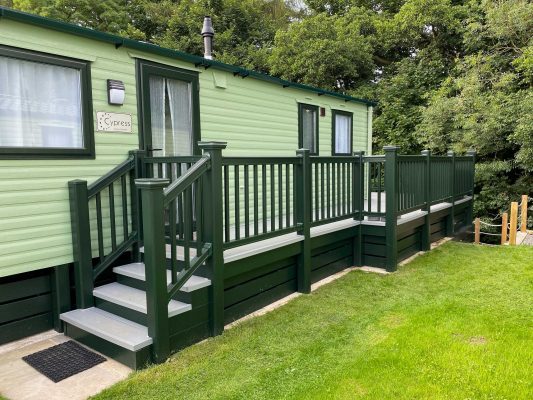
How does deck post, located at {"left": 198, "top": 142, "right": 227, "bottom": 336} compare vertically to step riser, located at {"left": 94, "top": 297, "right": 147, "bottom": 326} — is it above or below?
above

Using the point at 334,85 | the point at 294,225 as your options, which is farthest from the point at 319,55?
the point at 294,225

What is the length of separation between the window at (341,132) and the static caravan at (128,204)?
2.66 metres

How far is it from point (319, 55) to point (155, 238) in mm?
12084

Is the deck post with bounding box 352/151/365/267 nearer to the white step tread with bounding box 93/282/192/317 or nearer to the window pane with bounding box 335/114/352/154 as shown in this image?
the window pane with bounding box 335/114/352/154

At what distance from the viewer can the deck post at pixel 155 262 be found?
2676mm

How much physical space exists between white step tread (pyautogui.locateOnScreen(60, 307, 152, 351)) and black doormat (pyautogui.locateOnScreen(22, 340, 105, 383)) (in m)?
0.16

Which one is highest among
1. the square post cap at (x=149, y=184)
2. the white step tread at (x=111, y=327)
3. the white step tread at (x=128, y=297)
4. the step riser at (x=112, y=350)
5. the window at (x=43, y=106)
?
the window at (x=43, y=106)

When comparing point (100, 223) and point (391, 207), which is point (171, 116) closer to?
point (100, 223)

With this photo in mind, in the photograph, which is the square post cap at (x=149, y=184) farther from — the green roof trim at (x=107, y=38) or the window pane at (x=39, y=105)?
the green roof trim at (x=107, y=38)

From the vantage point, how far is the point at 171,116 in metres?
4.21

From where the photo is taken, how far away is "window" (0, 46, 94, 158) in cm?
298

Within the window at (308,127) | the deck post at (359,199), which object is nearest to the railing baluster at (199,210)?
the deck post at (359,199)

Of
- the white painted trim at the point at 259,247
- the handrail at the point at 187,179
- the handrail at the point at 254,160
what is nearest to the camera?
the handrail at the point at 187,179

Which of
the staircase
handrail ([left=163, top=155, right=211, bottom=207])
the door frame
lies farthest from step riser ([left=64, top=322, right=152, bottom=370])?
the door frame
